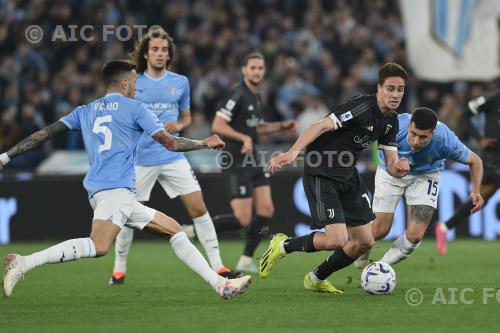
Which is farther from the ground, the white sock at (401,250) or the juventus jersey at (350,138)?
the juventus jersey at (350,138)

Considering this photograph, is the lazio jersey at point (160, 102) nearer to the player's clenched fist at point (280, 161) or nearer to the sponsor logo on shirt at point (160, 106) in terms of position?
the sponsor logo on shirt at point (160, 106)

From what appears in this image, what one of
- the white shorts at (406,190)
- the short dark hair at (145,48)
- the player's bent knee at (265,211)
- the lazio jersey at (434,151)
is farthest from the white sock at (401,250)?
the short dark hair at (145,48)

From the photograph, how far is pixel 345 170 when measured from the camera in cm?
966

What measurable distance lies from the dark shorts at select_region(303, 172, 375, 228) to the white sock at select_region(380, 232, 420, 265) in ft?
3.51

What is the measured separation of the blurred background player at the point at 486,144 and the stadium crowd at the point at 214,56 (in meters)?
5.49

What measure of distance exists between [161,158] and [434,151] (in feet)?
9.50

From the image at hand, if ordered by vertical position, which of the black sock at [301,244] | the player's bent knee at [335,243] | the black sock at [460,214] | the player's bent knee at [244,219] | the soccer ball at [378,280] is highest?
the player's bent knee at [335,243]

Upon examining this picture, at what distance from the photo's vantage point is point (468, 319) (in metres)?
7.98

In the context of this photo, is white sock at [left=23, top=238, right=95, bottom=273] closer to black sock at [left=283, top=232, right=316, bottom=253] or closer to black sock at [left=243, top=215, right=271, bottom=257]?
black sock at [left=283, top=232, right=316, bottom=253]

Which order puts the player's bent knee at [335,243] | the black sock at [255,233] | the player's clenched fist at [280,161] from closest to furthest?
the player's clenched fist at [280,161] < the player's bent knee at [335,243] < the black sock at [255,233]

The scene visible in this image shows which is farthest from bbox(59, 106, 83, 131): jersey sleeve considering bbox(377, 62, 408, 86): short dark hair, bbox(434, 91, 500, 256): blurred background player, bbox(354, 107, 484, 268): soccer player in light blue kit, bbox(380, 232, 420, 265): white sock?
bbox(434, 91, 500, 256): blurred background player

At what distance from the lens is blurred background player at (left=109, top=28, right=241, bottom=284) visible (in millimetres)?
11227

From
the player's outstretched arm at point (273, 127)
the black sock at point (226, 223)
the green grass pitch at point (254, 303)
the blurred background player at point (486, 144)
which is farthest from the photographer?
the blurred background player at point (486, 144)

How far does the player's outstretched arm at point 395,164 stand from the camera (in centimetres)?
955
